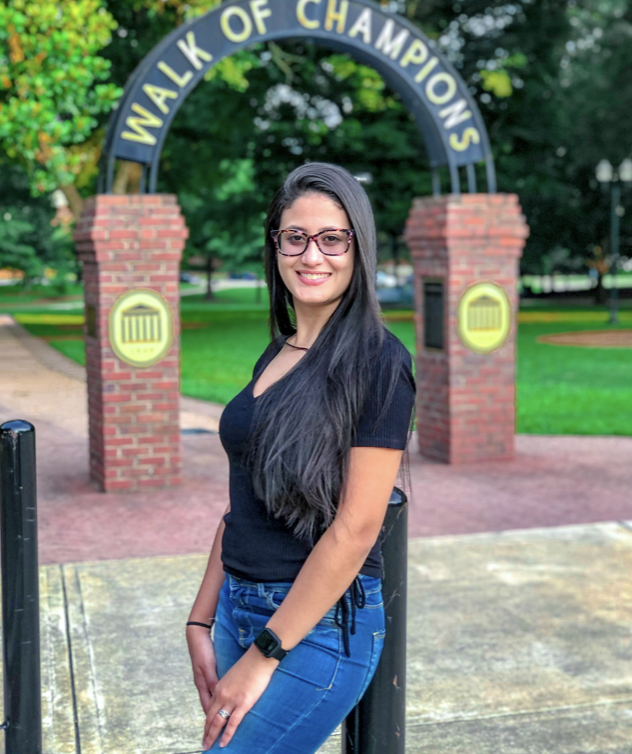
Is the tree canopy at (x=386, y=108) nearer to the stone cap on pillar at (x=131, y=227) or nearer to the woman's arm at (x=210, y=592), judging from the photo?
the stone cap on pillar at (x=131, y=227)

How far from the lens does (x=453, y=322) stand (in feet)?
26.7

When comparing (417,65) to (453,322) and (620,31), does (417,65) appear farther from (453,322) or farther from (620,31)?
(620,31)

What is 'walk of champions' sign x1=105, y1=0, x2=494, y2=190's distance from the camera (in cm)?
744

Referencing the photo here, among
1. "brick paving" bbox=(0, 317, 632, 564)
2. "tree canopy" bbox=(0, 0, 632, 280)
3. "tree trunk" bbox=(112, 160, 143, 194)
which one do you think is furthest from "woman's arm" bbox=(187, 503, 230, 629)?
"tree trunk" bbox=(112, 160, 143, 194)

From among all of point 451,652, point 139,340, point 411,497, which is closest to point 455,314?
point 411,497

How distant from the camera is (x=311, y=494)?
196 cm

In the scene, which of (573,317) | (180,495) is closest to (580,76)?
(573,317)

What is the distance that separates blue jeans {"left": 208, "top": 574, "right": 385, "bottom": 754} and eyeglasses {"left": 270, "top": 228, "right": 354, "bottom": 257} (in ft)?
2.26

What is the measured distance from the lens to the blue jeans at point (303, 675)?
194cm

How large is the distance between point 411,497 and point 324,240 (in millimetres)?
4909

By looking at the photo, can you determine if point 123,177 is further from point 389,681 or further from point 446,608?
point 389,681

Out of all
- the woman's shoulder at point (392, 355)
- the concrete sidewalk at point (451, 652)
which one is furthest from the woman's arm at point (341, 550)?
the concrete sidewalk at point (451, 652)

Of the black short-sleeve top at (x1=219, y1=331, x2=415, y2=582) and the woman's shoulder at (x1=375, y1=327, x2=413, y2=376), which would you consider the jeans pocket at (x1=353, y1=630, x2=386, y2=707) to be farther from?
the woman's shoulder at (x1=375, y1=327, x2=413, y2=376)

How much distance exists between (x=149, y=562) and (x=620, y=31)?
35.6 m
